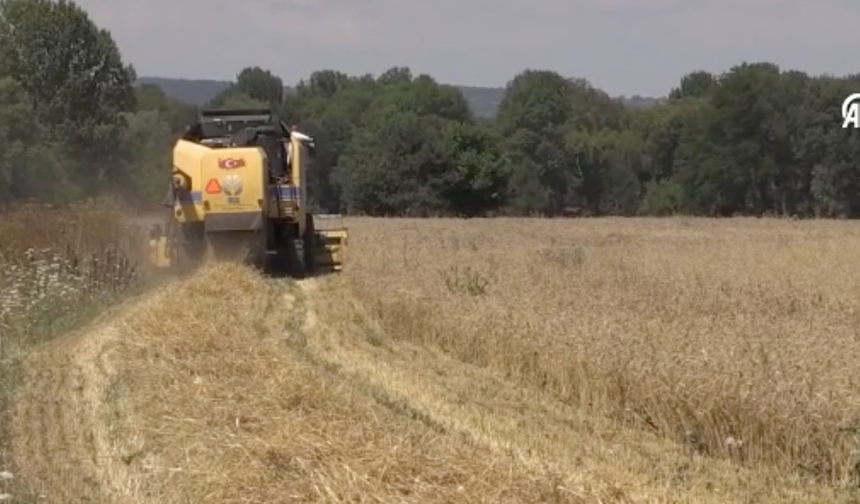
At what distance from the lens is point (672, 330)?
40.2 ft

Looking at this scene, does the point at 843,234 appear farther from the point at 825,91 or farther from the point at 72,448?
the point at 825,91

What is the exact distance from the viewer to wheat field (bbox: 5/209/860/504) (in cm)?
841

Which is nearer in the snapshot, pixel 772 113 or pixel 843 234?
pixel 843 234

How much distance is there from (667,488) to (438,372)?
4572 millimetres

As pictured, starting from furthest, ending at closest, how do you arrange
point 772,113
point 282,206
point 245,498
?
point 772,113, point 282,206, point 245,498

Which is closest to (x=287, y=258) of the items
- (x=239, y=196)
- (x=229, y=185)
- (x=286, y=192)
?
(x=286, y=192)

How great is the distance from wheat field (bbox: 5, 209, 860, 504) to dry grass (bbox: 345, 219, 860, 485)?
0.03 meters

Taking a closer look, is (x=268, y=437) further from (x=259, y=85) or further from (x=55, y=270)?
(x=259, y=85)

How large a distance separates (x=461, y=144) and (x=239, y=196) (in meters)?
48.0

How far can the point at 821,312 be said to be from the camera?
14070 mm

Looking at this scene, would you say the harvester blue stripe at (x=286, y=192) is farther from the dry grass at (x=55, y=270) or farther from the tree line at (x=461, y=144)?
the tree line at (x=461, y=144)

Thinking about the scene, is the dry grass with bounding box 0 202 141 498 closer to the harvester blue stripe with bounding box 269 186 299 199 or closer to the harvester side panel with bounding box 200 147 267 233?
the harvester side panel with bounding box 200 147 267 233

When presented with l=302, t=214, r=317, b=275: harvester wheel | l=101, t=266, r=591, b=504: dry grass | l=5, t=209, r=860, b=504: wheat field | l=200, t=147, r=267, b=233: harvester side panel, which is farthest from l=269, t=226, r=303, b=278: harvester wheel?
l=101, t=266, r=591, b=504: dry grass

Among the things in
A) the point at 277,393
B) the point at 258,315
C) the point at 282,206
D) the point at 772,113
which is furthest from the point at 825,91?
the point at 277,393
